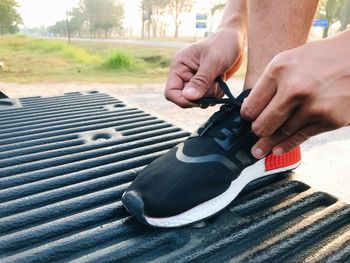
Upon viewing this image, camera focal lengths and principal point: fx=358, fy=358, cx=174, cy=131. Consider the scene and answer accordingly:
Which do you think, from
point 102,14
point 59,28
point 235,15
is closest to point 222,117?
point 235,15

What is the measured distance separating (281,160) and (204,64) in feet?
1.07

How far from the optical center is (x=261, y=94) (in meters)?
0.63

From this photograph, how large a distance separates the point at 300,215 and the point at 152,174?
13.8 inches

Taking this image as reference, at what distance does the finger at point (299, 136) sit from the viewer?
63 cm

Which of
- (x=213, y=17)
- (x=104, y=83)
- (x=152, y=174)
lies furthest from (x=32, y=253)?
(x=213, y=17)

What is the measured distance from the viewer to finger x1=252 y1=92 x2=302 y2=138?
1.95ft

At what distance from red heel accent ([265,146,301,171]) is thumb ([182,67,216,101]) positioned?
235mm

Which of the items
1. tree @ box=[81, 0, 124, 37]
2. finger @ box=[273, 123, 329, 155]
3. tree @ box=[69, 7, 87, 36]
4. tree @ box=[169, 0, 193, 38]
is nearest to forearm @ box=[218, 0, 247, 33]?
finger @ box=[273, 123, 329, 155]

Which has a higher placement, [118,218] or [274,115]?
[274,115]

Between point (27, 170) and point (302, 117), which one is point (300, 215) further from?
point (27, 170)

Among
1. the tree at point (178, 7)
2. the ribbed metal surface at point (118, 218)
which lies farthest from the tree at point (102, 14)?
the ribbed metal surface at point (118, 218)

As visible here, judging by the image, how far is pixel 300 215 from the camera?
0.82m

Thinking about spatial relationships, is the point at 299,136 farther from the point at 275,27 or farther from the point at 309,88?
the point at 275,27

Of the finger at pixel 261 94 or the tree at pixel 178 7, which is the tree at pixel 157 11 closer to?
the tree at pixel 178 7
